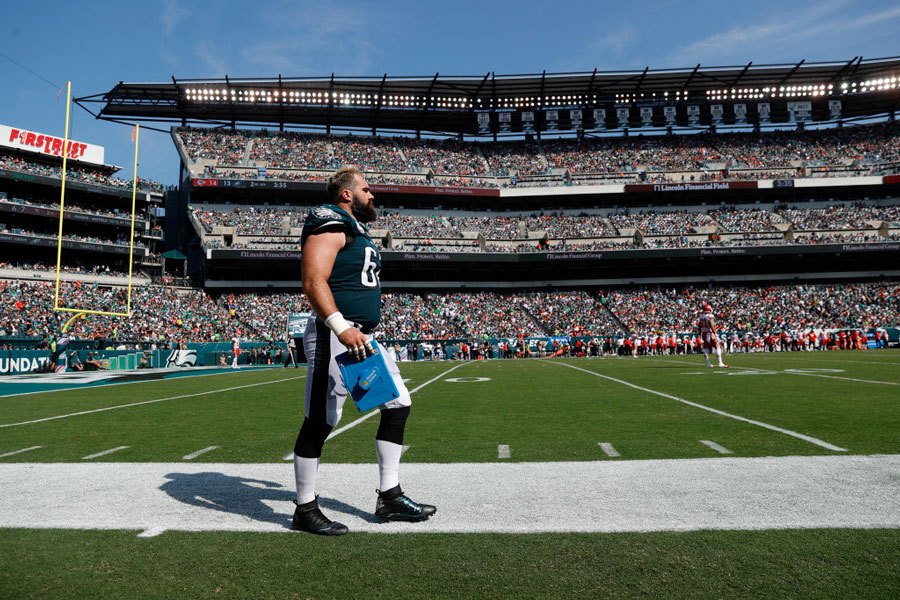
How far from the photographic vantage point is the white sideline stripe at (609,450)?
5.03 m

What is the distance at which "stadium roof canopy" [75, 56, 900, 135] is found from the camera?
169 feet

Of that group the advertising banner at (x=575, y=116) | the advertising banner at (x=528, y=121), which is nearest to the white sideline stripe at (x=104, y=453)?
the advertising banner at (x=528, y=121)

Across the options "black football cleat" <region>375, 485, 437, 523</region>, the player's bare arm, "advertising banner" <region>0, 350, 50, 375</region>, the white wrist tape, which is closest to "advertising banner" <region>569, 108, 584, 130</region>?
"advertising banner" <region>0, 350, 50, 375</region>

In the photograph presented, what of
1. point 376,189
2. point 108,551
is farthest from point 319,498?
point 376,189

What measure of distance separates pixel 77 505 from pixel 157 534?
3.24 ft

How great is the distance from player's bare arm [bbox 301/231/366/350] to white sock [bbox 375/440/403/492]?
28.6 inches

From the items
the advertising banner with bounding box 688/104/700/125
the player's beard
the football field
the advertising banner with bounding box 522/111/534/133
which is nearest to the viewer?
the football field

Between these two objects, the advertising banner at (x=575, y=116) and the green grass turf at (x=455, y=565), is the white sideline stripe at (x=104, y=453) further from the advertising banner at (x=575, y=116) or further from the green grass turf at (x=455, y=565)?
the advertising banner at (x=575, y=116)

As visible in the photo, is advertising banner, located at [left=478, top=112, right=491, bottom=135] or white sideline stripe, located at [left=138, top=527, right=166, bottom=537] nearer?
white sideline stripe, located at [left=138, top=527, right=166, bottom=537]

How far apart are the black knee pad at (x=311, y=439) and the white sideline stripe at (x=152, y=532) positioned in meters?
0.79

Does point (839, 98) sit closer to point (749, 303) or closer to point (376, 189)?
point (749, 303)

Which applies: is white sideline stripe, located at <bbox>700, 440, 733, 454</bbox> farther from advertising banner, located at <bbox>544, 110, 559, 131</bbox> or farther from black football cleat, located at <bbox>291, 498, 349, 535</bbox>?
advertising banner, located at <bbox>544, 110, 559, 131</bbox>

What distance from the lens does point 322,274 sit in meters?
3.42

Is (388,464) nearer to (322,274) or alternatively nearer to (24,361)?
(322,274)
